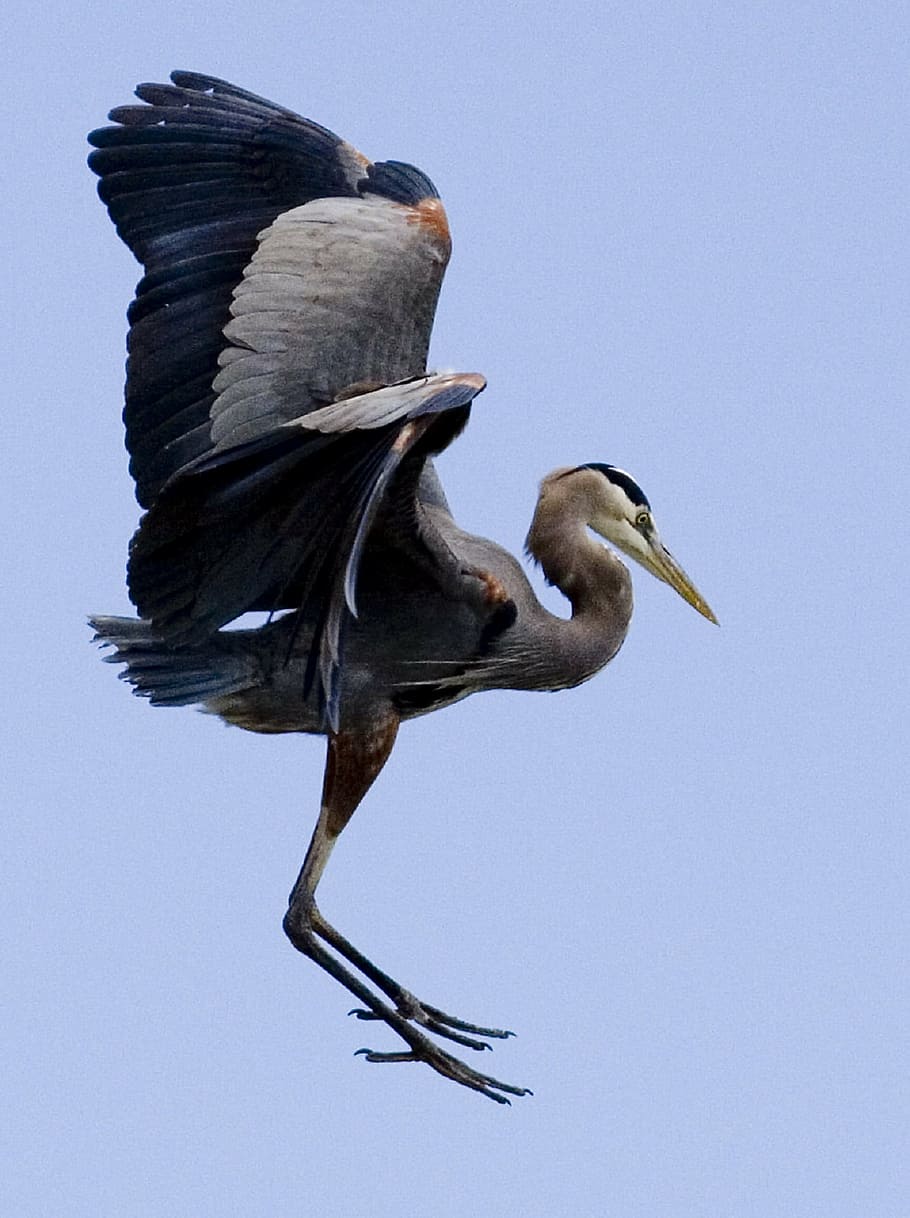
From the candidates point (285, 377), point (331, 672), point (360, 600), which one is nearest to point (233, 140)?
point (285, 377)

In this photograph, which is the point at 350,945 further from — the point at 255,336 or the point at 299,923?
the point at 255,336

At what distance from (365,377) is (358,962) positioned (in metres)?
1.83

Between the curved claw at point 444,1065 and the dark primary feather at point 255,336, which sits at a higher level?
the dark primary feather at point 255,336

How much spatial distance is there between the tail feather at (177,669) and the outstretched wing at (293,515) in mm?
313

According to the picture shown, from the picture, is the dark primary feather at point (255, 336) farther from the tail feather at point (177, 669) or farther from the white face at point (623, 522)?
the white face at point (623, 522)

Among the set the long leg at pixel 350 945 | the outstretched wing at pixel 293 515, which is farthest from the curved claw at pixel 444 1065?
the outstretched wing at pixel 293 515

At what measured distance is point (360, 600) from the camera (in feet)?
27.6

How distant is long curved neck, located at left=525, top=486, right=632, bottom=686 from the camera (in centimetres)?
883

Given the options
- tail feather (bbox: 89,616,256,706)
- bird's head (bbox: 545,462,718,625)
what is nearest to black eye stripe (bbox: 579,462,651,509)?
bird's head (bbox: 545,462,718,625)

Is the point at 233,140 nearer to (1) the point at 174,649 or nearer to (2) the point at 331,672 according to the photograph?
(1) the point at 174,649

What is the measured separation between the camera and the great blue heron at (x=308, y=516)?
791 centimetres

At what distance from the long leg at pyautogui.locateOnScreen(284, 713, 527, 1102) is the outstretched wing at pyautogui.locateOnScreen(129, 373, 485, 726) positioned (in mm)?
568

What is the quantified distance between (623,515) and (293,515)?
1.74 meters

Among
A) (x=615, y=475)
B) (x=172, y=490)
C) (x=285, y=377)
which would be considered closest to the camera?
(x=172, y=490)
